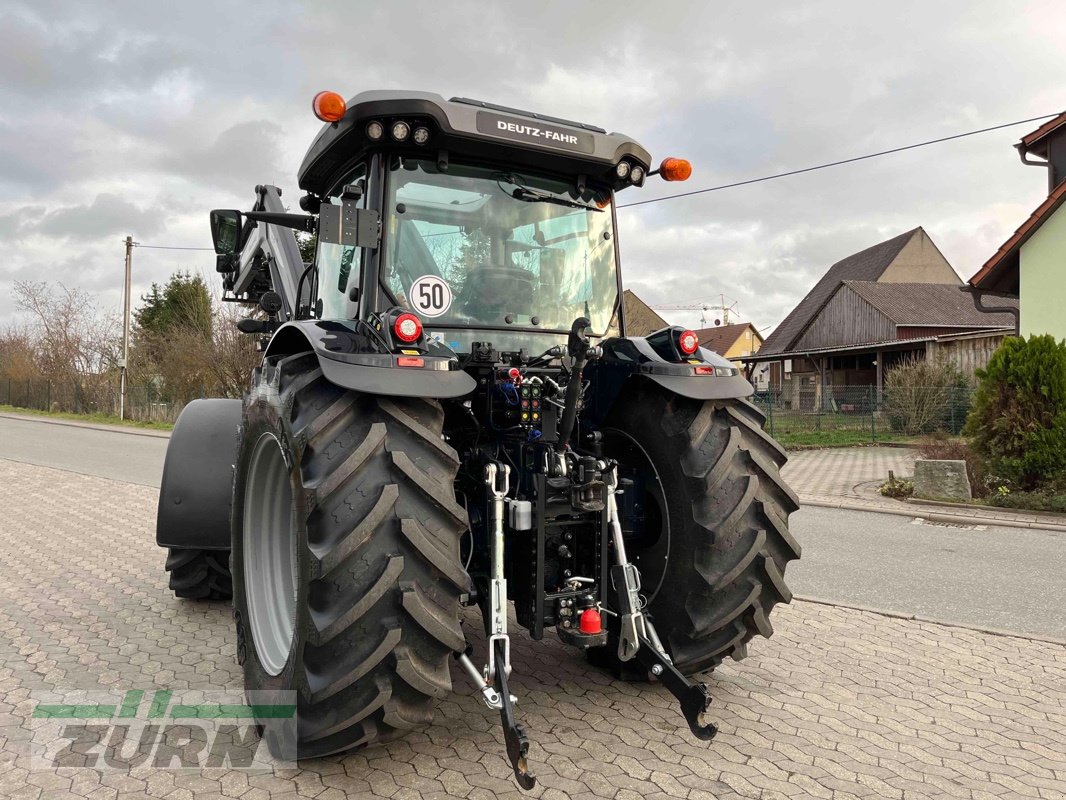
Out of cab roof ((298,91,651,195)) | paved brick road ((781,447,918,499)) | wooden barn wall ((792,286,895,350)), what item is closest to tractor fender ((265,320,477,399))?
cab roof ((298,91,651,195))

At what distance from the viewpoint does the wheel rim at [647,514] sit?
360 centimetres

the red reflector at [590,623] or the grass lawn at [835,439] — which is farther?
the grass lawn at [835,439]

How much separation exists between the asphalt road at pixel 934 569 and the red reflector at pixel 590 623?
3.18 m

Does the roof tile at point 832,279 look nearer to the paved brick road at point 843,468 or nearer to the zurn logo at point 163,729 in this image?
the paved brick road at point 843,468

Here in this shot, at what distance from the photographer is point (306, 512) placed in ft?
8.94

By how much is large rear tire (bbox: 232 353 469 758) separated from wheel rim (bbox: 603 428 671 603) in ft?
3.67

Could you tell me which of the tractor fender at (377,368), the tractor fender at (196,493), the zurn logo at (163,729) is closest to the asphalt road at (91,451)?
the tractor fender at (196,493)

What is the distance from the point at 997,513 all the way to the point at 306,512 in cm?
1036

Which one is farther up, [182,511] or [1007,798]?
[182,511]

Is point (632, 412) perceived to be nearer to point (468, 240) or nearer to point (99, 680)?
point (468, 240)

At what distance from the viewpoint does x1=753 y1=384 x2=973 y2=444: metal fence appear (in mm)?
21109

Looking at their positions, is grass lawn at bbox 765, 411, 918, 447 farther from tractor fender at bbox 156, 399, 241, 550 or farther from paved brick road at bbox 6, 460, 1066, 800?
tractor fender at bbox 156, 399, 241, 550

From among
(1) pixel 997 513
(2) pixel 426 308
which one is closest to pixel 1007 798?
(2) pixel 426 308

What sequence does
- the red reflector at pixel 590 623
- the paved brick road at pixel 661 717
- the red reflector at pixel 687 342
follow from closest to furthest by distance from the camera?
1. the paved brick road at pixel 661 717
2. the red reflector at pixel 590 623
3. the red reflector at pixel 687 342
